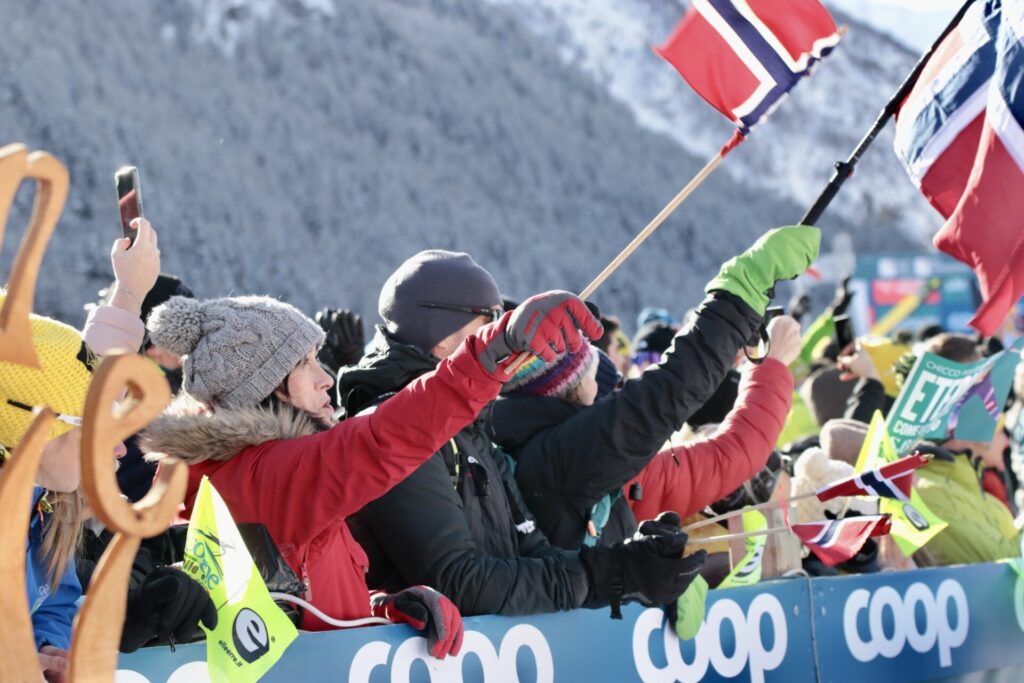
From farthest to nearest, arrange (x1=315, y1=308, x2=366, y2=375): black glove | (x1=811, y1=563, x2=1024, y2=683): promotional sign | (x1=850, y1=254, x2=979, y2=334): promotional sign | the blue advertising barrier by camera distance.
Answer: (x1=850, y1=254, x2=979, y2=334): promotional sign
(x1=315, y1=308, x2=366, y2=375): black glove
(x1=811, y1=563, x2=1024, y2=683): promotional sign
the blue advertising barrier

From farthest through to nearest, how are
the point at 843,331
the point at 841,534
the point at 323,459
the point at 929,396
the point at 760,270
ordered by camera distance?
the point at 843,331 → the point at 929,396 → the point at 841,534 → the point at 760,270 → the point at 323,459

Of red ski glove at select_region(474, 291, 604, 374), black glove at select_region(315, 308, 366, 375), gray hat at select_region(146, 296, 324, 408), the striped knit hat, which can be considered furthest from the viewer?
black glove at select_region(315, 308, 366, 375)

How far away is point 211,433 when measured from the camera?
2.90 m

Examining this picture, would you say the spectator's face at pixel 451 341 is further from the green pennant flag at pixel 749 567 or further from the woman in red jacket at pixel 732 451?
the green pennant flag at pixel 749 567

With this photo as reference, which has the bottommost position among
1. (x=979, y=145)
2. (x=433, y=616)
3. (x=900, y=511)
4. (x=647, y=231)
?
(x=433, y=616)

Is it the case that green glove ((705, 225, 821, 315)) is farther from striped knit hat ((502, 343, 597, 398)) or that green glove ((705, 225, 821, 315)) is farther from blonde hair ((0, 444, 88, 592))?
blonde hair ((0, 444, 88, 592))

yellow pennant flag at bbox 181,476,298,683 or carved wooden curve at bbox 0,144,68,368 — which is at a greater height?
carved wooden curve at bbox 0,144,68,368

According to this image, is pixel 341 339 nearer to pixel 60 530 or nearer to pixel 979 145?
pixel 979 145

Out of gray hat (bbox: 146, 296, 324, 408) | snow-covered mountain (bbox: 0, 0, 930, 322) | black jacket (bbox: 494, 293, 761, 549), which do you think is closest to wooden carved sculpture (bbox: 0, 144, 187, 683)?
gray hat (bbox: 146, 296, 324, 408)

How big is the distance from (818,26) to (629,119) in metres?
25.5

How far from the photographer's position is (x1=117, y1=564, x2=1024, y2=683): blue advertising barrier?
2834 mm

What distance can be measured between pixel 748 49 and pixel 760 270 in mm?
1170

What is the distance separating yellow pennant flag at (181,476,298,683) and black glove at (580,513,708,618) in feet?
3.06

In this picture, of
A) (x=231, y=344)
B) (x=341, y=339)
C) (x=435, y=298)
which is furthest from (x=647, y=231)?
(x=341, y=339)
